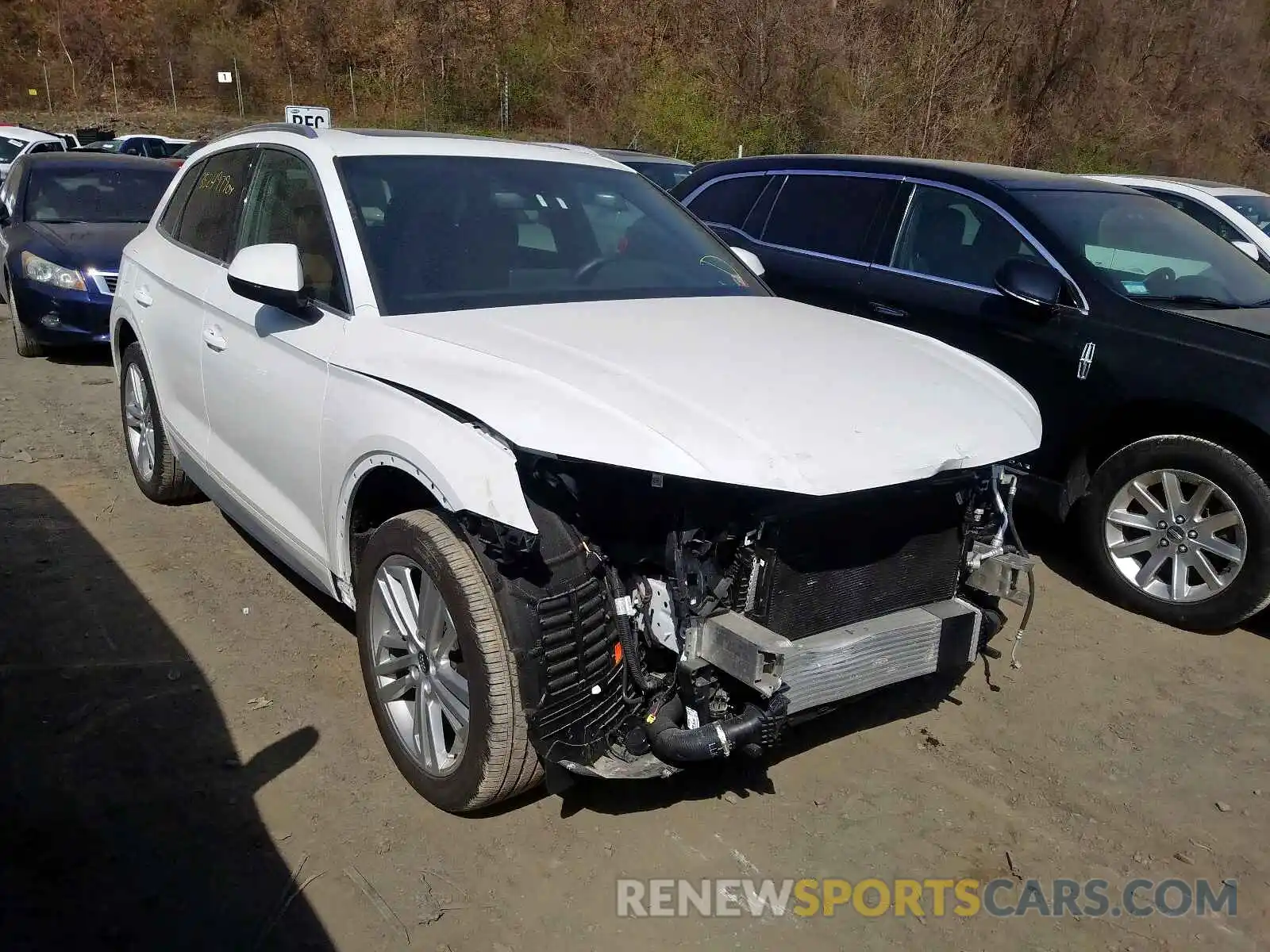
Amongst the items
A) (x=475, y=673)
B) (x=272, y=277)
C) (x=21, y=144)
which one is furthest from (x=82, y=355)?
(x=21, y=144)

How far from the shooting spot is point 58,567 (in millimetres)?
4516

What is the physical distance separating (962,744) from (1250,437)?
1883 millimetres

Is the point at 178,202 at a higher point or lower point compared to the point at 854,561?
higher

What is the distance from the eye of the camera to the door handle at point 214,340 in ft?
12.7

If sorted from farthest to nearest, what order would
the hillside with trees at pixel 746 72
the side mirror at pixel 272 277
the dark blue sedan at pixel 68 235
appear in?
the hillside with trees at pixel 746 72 < the dark blue sedan at pixel 68 235 < the side mirror at pixel 272 277

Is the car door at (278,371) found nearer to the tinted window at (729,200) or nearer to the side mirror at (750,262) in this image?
the side mirror at (750,262)

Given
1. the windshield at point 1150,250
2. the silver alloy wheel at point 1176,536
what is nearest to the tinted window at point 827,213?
the windshield at point 1150,250

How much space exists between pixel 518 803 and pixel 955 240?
3798mm

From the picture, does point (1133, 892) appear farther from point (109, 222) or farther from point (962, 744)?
point (109, 222)

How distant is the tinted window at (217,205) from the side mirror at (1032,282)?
3376mm

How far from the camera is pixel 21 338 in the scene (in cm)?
847

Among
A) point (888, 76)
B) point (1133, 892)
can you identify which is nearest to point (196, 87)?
point (888, 76)

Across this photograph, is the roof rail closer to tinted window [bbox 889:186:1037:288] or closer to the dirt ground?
the dirt ground

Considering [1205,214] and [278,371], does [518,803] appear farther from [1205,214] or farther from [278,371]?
[1205,214]
